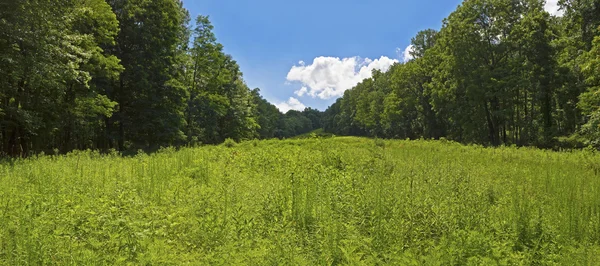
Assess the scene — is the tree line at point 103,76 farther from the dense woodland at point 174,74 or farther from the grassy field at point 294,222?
the grassy field at point 294,222

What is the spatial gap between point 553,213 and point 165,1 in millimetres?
26700

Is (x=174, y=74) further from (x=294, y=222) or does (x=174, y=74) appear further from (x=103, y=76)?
(x=294, y=222)

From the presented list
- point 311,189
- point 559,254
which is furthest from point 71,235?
point 559,254

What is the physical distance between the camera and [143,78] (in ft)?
73.2

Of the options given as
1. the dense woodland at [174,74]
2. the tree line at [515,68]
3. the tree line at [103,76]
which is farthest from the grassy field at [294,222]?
the tree line at [515,68]

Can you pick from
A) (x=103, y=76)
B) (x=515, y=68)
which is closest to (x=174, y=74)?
(x=103, y=76)

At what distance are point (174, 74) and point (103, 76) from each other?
723 centimetres

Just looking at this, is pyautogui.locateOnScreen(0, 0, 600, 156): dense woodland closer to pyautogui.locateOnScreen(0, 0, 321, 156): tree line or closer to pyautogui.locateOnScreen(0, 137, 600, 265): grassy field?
pyautogui.locateOnScreen(0, 0, 321, 156): tree line

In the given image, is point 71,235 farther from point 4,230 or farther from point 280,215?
point 280,215

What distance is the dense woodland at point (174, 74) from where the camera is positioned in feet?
Answer: 43.6

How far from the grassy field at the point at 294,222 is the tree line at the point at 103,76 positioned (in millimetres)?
7317

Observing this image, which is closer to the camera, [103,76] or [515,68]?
[103,76]

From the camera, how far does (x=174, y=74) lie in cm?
2686

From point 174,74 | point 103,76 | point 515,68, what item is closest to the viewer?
point 103,76
